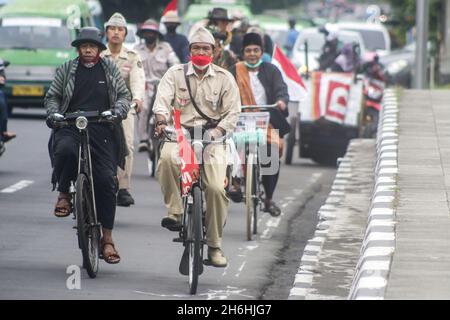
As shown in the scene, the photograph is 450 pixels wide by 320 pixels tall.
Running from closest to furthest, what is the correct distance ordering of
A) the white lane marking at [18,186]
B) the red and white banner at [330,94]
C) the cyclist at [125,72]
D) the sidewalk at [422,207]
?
the sidewalk at [422,207] → the cyclist at [125,72] → the white lane marking at [18,186] → the red and white banner at [330,94]

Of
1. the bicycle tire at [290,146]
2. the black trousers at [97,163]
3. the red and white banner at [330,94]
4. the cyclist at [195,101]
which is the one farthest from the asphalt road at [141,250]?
the red and white banner at [330,94]

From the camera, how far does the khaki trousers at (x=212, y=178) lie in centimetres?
1116

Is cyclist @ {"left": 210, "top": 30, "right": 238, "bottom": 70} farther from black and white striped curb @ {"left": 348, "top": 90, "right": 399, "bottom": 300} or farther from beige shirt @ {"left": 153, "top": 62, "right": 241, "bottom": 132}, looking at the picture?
beige shirt @ {"left": 153, "top": 62, "right": 241, "bottom": 132}

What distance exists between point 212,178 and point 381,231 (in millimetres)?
1247

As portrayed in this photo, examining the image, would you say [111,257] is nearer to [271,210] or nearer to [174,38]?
[271,210]

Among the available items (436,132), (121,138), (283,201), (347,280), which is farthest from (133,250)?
(436,132)

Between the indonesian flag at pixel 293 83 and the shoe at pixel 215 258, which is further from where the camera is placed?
the indonesian flag at pixel 293 83

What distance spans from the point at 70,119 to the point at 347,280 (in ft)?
7.56

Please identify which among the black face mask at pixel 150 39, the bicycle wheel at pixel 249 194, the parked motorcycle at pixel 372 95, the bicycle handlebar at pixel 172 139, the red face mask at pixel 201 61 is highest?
the red face mask at pixel 201 61

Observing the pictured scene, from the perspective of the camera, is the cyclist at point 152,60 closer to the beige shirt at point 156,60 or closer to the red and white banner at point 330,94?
the beige shirt at point 156,60

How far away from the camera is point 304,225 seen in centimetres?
1519

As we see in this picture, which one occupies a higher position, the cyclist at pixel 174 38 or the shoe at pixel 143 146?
the cyclist at pixel 174 38
